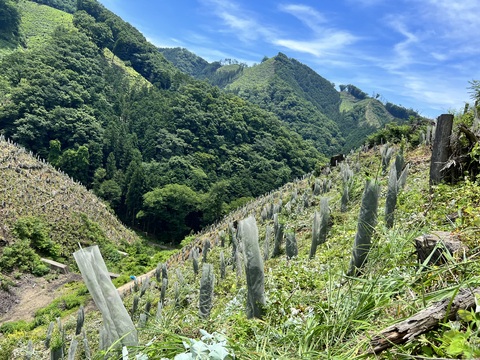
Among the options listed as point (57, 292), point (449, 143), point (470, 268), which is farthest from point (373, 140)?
point (57, 292)

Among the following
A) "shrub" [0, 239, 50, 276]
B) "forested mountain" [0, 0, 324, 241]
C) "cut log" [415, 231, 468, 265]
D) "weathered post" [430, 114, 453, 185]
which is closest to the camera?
"cut log" [415, 231, 468, 265]

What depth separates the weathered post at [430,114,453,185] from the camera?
4.21 m

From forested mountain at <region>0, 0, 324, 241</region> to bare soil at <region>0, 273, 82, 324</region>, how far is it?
18.9 m

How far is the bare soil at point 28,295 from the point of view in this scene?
53.1 feet

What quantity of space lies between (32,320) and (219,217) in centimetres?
2607

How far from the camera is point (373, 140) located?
1808 cm

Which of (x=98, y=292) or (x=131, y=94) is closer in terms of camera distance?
(x=98, y=292)

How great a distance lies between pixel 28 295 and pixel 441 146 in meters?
20.9

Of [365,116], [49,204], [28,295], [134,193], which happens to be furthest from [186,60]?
[28,295]

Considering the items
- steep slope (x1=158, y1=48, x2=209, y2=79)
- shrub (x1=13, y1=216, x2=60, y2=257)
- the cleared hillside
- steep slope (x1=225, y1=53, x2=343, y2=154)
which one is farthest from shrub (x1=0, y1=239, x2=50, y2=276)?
steep slope (x1=158, y1=48, x2=209, y2=79)

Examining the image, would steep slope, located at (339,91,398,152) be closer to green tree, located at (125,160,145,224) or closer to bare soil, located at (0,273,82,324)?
green tree, located at (125,160,145,224)

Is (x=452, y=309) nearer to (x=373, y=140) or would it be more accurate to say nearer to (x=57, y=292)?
(x=373, y=140)

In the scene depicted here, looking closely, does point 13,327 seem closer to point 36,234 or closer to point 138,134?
point 36,234

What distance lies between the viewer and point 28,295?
1831 centimetres
